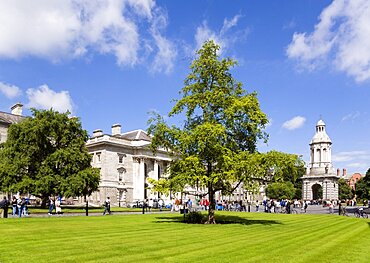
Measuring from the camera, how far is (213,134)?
2270cm

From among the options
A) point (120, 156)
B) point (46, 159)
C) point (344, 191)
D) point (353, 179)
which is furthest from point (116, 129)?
point (353, 179)

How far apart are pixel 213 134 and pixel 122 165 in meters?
46.8

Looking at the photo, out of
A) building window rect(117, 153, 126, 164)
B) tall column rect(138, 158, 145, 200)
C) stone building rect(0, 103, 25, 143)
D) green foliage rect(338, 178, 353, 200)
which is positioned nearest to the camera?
stone building rect(0, 103, 25, 143)

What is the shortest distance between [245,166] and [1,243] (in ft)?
45.3

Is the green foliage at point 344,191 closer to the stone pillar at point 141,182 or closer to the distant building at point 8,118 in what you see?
the stone pillar at point 141,182

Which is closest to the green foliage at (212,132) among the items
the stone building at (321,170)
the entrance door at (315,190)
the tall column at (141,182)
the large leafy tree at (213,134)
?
the large leafy tree at (213,134)

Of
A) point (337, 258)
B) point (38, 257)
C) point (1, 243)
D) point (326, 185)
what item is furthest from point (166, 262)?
point (326, 185)

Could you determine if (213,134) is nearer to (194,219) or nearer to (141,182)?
(194,219)

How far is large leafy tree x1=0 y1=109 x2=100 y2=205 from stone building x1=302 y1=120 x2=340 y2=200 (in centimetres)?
6926

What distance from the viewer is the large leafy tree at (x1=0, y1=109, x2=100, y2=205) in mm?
43125

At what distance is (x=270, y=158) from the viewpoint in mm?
23641

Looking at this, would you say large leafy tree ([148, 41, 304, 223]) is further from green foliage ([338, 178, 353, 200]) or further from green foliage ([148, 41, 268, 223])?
green foliage ([338, 178, 353, 200])

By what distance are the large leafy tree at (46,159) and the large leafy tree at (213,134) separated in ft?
67.6

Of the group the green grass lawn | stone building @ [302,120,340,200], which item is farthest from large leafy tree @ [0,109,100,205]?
stone building @ [302,120,340,200]
